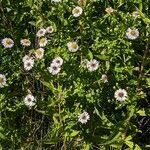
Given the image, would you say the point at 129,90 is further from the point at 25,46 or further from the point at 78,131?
the point at 25,46

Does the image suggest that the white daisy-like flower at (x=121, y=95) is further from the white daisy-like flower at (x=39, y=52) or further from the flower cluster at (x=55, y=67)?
the white daisy-like flower at (x=39, y=52)

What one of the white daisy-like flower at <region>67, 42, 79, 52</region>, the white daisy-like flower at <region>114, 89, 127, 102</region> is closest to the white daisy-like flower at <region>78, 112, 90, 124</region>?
the white daisy-like flower at <region>114, 89, 127, 102</region>

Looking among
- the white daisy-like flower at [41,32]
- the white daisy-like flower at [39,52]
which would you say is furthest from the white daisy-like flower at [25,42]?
the white daisy-like flower at [39,52]

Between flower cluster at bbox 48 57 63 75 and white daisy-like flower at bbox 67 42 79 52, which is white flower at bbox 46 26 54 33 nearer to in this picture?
white daisy-like flower at bbox 67 42 79 52

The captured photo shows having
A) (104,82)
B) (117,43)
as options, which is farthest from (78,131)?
(117,43)

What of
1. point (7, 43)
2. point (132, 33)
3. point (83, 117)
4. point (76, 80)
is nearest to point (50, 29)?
point (7, 43)

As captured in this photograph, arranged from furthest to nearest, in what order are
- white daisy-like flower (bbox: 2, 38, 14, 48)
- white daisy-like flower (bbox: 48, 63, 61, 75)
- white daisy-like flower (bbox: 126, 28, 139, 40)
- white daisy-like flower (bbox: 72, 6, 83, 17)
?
white daisy-like flower (bbox: 2, 38, 14, 48), white daisy-like flower (bbox: 72, 6, 83, 17), white daisy-like flower (bbox: 126, 28, 139, 40), white daisy-like flower (bbox: 48, 63, 61, 75)

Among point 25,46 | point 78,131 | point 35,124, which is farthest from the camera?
point 25,46
